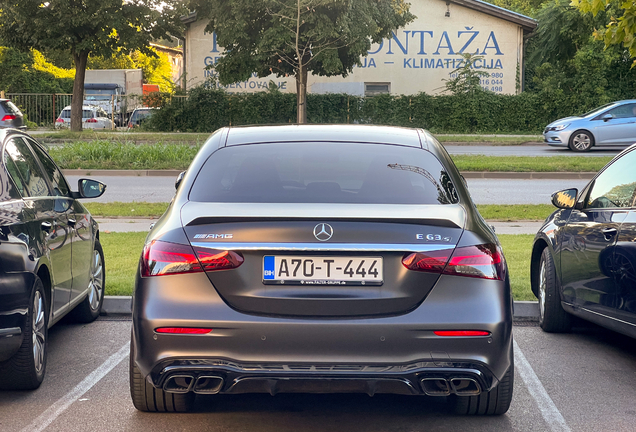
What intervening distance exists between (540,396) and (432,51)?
40.4 metres

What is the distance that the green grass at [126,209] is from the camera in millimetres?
13297

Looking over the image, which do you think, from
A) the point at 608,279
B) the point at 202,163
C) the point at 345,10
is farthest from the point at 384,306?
the point at 345,10

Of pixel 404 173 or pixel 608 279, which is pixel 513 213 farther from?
pixel 404 173

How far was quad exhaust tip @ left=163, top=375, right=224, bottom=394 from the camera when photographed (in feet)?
12.3

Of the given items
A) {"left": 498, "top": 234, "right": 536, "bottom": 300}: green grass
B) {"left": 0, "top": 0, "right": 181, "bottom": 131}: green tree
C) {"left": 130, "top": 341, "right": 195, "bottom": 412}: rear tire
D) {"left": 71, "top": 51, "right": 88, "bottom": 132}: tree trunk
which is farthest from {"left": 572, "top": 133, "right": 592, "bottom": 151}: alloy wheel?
{"left": 130, "top": 341, "right": 195, "bottom": 412}: rear tire

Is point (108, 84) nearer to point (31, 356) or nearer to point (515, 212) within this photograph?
point (515, 212)

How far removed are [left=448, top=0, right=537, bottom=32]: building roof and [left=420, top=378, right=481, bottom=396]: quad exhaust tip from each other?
41284 millimetres

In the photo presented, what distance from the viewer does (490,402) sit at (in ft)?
14.2

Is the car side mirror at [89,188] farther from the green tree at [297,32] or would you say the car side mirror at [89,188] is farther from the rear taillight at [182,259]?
the green tree at [297,32]

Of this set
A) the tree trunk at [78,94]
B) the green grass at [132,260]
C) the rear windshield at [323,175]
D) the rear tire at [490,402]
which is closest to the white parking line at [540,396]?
A: the rear tire at [490,402]

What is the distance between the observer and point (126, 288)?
7465 mm

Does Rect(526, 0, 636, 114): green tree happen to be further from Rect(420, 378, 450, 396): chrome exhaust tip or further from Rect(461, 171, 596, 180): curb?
Rect(420, 378, 450, 396): chrome exhaust tip

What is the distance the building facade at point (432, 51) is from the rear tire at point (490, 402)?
39.1 m

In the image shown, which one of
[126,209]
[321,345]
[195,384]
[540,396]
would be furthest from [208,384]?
[126,209]
